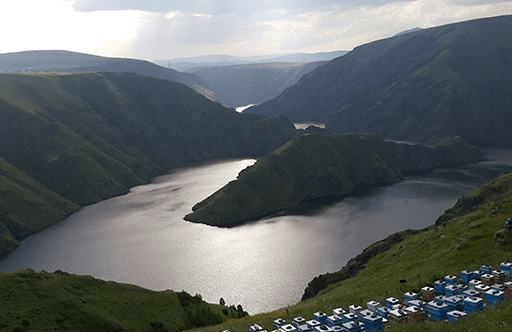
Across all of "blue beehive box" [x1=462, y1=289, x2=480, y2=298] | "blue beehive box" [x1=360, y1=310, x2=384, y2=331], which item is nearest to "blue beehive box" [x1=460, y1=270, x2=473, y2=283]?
"blue beehive box" [x1=462, y1=289, x2=480, y2=298]

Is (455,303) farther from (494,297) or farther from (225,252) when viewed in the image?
(225,252)

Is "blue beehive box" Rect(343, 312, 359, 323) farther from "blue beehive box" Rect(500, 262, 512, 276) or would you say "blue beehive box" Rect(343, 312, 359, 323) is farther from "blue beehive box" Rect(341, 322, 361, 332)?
"blue beehive box" Rect(500, 262, 512, 276)

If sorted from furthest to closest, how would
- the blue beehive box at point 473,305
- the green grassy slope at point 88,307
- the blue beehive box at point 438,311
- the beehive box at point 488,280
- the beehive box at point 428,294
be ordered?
1. the green grassy slope at point 88,307
2. the beehive box at point 428,294
3. the beehive box at point 488,280
4. the blue beehive box at point 438,311
5. the blue beehive box at point 473,305

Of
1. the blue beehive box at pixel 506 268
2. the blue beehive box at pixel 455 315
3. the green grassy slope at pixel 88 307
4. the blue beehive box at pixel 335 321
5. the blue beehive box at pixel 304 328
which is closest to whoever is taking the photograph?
the blue beehive box at pixel 455 315

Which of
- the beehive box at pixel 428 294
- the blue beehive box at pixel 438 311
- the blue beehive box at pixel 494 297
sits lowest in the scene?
the beehive box at pixel 428 294

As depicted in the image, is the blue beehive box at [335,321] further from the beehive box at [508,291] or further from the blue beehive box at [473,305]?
the beehive box at [508,291]

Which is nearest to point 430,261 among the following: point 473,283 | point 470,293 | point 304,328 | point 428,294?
point 428,294

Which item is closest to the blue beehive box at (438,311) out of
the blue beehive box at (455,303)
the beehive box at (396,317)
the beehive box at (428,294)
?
the blue beehive box at (455,303)
